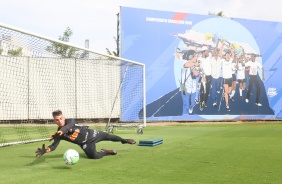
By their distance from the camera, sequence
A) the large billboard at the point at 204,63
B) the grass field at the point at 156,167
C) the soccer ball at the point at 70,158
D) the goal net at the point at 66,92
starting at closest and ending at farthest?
the grass field at the point at 156,167 < the soccer ball at the point at 70,158 < the goal net at the point at 66,92 < the large billboard at the point at 204,63

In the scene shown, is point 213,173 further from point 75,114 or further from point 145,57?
point 145,57

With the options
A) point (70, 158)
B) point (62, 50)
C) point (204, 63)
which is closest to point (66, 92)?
point (62, 50)

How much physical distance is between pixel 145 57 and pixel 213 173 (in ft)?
65.3

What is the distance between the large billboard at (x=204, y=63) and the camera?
2630 centimetres

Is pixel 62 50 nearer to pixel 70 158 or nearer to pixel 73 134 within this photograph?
pixel 73 134

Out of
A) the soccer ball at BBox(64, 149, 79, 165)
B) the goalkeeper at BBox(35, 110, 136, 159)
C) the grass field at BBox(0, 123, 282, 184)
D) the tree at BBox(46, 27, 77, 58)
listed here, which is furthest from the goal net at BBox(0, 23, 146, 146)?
the soccer ball at BBox(64, 149, 79, 165)

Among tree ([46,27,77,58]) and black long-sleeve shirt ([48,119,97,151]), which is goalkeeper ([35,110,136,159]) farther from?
tree ([46,27,77,58])

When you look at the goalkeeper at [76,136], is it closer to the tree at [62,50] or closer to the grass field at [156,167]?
the grass field at [156,167]

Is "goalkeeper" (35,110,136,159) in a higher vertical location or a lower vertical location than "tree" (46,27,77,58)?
lower

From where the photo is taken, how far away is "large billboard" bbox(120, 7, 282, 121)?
86.3ft

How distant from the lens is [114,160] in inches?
335

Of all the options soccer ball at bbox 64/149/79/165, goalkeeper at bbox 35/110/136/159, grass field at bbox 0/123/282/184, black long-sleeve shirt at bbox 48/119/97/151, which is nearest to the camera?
grass field at bbox 0/123/282/184

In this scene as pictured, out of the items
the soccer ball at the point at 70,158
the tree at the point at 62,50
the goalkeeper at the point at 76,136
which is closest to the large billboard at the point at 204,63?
the tree at the point at 62,50

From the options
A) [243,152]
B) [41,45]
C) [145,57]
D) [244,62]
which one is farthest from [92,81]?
[243,152]
